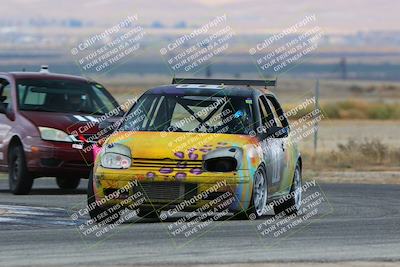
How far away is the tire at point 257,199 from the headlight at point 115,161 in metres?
1.31

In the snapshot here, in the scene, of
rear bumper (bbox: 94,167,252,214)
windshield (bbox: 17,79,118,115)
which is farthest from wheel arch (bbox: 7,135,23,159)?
rear bumper (bbox: 94,167,252,214)

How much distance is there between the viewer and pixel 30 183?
17.8 meters

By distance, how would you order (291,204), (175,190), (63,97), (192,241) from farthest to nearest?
(63,97) → (291,204) → (175,190) → (192,241)

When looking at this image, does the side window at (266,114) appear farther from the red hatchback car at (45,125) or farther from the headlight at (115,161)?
the red hatchback car at (45,125)

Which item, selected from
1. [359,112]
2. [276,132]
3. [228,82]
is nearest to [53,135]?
[228,82]

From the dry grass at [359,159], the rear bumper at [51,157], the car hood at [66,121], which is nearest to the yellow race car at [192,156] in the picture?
the car hood at [66,121]

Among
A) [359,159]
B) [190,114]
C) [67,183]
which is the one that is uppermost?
[190,114]

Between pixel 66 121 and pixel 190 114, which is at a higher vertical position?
pixel 190 114

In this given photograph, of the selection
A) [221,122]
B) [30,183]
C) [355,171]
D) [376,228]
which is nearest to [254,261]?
[376,228]

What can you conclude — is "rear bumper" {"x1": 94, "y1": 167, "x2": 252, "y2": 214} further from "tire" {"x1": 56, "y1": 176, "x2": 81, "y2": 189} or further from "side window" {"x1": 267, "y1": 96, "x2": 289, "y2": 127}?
"tire" {"x1": 56, "y1": 176, "x2": 81, "y2": 189}

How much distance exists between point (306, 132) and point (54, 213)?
20.9 m

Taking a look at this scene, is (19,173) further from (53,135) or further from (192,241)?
(192,241)

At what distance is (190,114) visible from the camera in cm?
1448

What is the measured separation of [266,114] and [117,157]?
92.8 inches
